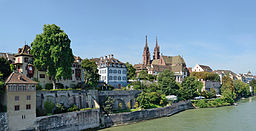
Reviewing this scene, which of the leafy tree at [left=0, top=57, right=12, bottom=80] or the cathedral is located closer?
the leafy tree at [left=0, top=57, right=12, bottom=80]

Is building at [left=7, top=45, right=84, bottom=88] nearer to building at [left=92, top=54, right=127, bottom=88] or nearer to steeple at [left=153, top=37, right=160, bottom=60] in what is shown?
building at [left=92, top=54, right=127, bottom=88]

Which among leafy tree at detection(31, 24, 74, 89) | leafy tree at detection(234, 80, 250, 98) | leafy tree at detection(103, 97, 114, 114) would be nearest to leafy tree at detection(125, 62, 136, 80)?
leafy tree at detection(103, 97, 114, 114)

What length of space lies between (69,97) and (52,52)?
8.50 metres

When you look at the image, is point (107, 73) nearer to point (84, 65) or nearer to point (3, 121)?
point (84, 65)

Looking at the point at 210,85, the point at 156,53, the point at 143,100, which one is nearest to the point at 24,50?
the point at 143,100

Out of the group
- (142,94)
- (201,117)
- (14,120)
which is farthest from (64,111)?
(201,117)

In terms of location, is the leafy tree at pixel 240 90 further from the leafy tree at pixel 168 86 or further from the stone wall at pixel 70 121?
the stone wall at pixel 70 121

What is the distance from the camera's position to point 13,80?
104 ft

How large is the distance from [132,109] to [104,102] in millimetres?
7431

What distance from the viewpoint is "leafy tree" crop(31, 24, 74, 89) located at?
1556 inches

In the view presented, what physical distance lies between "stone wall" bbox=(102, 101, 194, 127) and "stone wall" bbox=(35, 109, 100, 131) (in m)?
2.46

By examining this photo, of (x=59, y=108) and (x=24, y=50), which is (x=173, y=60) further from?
(x=59, y=108)

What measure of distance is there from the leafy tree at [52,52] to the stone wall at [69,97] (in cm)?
312

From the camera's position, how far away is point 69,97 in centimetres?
4072
